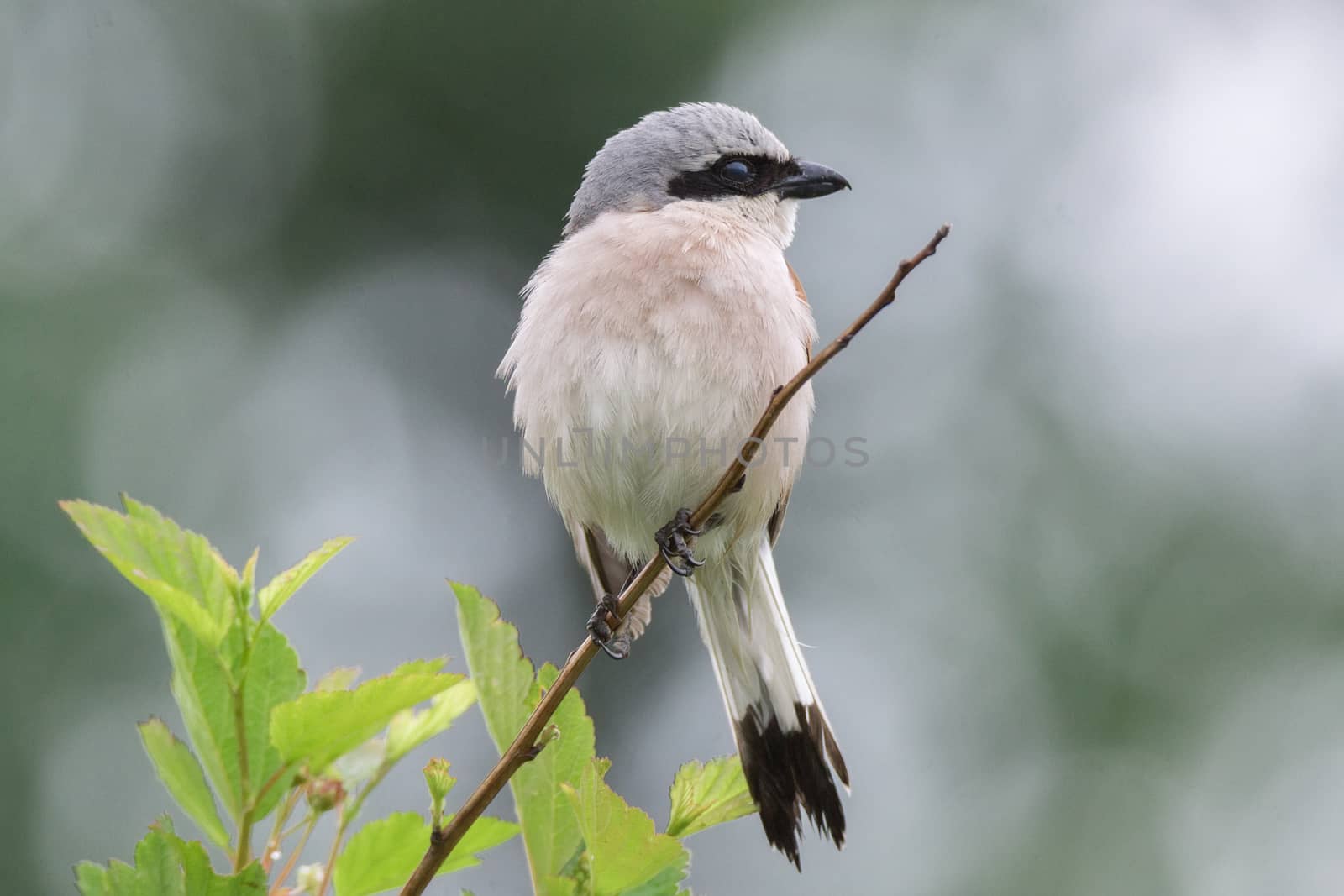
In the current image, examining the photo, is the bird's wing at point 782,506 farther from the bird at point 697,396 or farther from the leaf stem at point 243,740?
the leaf stem at point 243,740

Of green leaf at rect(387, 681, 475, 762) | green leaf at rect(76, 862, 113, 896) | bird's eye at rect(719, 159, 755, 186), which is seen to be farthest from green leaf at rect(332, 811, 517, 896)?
bird's eye at rect(719, 159, 755, 186)

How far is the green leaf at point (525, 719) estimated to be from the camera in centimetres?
164

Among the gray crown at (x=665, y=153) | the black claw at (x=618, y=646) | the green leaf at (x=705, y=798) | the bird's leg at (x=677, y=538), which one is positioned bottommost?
the green leaf at (x=705, y=798)

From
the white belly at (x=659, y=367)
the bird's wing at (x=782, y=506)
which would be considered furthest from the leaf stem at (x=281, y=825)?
the bird's wing at (x=782, y=506)

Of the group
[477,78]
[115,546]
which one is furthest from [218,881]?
[477,78]

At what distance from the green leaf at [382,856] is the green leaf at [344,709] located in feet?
0.38

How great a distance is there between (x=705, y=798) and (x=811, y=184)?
2877 mm

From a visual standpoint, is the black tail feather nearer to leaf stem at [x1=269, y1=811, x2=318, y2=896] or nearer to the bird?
the bird

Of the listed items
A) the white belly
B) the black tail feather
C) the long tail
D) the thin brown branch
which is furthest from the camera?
the white belly

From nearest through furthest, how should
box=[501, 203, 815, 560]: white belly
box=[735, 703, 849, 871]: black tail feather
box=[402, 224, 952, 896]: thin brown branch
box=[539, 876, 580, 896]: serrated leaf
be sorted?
box=[402, 224, 952, 896]: thin brown branch → box=[539, 876, 580, 896]: serrated leaf → box=[735, 703, 849, 871]: black tail feather → box=[501, 203, 815, 560]: white belly

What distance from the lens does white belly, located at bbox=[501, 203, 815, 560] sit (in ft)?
11.2

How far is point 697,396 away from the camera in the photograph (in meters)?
3.40

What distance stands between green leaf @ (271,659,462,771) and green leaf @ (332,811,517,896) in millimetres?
115

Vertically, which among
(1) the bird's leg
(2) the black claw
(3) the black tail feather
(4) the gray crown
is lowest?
(3) the black tail feather
